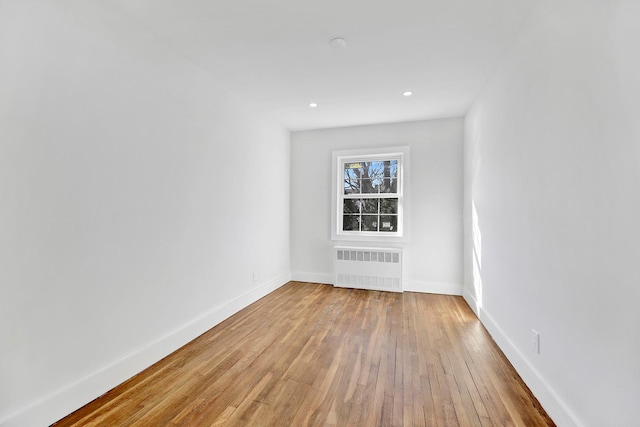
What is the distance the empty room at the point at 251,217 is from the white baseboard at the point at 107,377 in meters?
0.01

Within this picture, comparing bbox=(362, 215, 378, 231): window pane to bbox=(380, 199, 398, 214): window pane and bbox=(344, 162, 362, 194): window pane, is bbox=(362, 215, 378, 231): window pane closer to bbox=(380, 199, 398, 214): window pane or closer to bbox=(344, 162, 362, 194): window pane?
bbox=(380, 199, 398, 214): window pane

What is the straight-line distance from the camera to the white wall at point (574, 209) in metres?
1.12

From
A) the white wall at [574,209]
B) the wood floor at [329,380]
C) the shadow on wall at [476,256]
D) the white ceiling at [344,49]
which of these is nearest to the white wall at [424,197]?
the shadow on wall at [476,256]

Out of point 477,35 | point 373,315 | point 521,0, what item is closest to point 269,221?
point 373,315

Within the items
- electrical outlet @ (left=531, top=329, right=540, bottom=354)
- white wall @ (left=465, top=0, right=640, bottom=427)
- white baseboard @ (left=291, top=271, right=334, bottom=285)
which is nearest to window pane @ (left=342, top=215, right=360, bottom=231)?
white baseboard @ (left=291, top=271, right=334, bottom=285)

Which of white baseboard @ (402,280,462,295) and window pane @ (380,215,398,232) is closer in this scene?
white baseboard @ (402,280,462,295)

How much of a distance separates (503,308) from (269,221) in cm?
297

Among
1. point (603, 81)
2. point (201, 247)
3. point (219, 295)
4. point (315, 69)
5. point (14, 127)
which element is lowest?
point (219, 295)

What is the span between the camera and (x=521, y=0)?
1.83 m

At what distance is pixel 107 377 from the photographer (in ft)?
6.07

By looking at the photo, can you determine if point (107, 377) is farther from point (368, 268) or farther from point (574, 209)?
point (368, 268)

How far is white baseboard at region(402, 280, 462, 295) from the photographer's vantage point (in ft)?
13.4

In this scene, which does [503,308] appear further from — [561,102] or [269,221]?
[269,221]

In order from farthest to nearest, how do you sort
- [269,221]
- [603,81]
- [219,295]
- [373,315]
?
[269,221]
[373,315]
[219,295]
[603,81]
